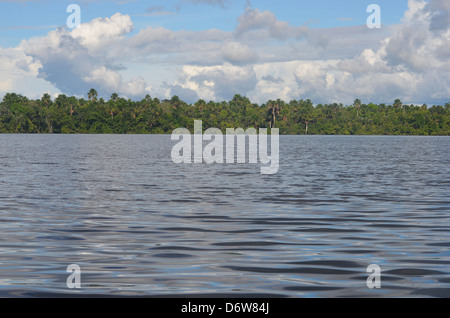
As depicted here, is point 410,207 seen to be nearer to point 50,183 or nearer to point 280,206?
point 280,206

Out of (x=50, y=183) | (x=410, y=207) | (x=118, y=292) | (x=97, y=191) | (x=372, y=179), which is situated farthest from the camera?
(x=372, y=179)

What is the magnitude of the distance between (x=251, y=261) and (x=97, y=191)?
17514 mm

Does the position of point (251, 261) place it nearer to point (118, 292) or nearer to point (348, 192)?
point (118, 292)

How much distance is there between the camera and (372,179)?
129 feet

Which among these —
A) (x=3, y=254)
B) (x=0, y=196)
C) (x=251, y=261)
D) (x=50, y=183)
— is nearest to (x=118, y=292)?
(x=251, y=261)

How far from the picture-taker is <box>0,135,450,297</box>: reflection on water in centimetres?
1226

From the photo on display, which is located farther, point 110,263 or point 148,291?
point 110,263

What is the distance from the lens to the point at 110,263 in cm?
1403

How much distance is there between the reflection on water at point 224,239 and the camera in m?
12.3

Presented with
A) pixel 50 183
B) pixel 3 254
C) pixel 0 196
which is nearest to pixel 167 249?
pixel 3 254

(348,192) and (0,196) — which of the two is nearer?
(0,196)

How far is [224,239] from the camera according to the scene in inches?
685

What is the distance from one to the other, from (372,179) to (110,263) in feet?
91.1

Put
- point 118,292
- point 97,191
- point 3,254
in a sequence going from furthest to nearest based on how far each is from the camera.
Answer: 1. point 97,191
2. point 3,254
3. point 118,292
